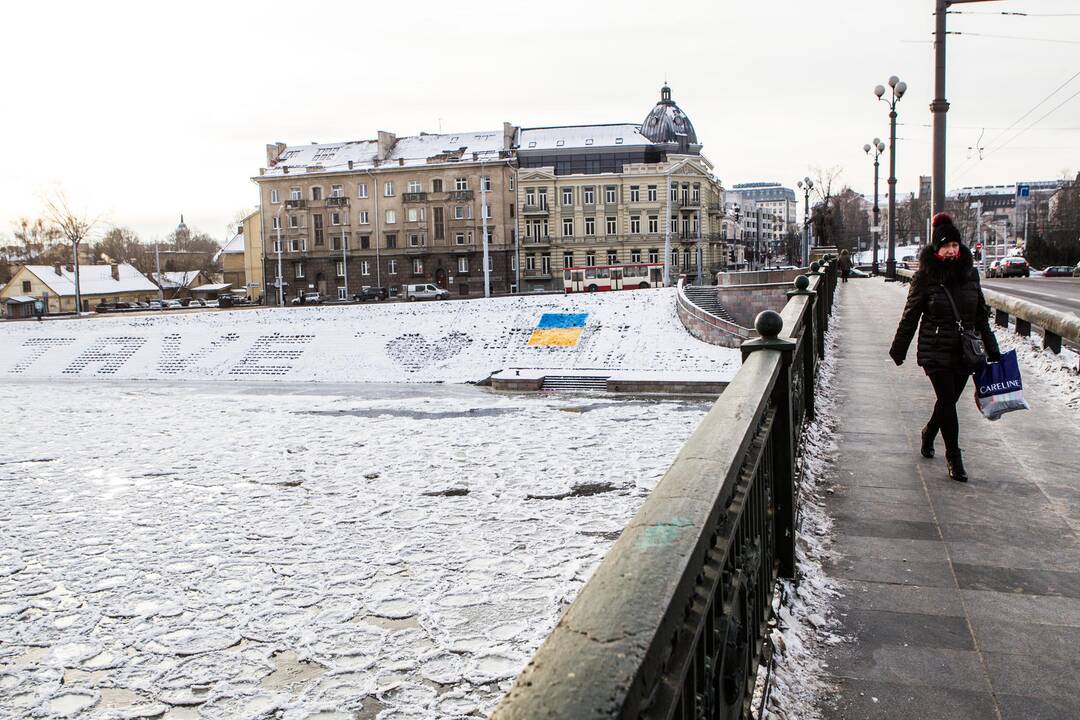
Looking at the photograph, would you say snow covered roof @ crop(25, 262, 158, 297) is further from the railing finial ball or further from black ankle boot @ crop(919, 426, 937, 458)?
the railing finial ball

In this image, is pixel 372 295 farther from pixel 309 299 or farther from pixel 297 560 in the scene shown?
pixel 297 560

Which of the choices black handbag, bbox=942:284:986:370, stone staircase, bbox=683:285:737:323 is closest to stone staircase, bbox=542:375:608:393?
stone staircase, bbox=683:285:737:323

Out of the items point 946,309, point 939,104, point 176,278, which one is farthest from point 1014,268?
point 176,278

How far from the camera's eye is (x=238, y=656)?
6.86 metres

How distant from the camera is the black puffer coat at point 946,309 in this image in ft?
20.0

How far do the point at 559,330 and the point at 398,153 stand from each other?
42.0 meters

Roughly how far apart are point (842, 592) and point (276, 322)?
4450 cm

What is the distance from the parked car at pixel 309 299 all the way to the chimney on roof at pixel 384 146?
1303 centimetres

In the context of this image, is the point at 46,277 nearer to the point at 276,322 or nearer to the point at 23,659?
the point at 276,322

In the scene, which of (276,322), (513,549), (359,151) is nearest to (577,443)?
(513,549)

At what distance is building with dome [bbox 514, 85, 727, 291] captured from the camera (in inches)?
2766

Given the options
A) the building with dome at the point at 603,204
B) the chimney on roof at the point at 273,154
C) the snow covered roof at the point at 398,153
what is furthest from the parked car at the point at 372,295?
the chimney on roof at the point at 273,154

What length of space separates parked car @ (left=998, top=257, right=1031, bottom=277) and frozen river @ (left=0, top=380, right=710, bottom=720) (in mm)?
32436

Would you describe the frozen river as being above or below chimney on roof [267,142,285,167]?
below
